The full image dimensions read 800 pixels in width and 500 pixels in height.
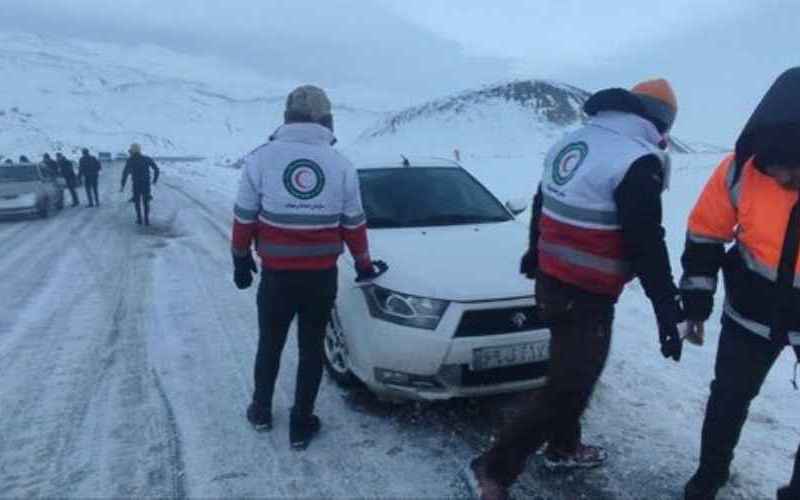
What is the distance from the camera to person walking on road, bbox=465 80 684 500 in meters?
2.79

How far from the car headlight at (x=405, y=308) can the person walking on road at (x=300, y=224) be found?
25 cm

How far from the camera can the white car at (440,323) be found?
3854 mm

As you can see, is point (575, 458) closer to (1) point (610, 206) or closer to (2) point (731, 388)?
(2) point (731, 388)

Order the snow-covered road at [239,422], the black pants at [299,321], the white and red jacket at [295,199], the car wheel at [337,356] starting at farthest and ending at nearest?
1. the car wheel at [337,356]
2. the black pants at [299,321]
3. the white and red jacket at [295,199]
4. the snow-covered road at [239,422]

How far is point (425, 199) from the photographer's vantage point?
215 inches

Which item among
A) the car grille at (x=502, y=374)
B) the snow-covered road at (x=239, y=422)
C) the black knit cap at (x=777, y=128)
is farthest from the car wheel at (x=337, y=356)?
the black knit cap at (x=777, y=128)

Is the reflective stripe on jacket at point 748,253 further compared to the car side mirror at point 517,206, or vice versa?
the car side mirror at point 517,206

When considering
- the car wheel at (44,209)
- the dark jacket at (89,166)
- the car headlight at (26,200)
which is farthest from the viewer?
the dark jacket at (89,166)

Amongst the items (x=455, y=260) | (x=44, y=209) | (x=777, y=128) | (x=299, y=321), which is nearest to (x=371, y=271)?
(x=299, y=321)

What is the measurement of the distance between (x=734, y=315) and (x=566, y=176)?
3.03ft

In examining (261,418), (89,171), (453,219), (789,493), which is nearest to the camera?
(789,493)

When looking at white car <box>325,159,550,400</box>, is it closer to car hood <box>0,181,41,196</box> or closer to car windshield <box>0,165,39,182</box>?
car hood <box>0,181,41,196</box>

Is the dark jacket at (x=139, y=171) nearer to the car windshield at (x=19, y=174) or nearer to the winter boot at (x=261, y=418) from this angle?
the car windshield at (x=19, y=174)

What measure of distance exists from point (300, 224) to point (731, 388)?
2.24m
